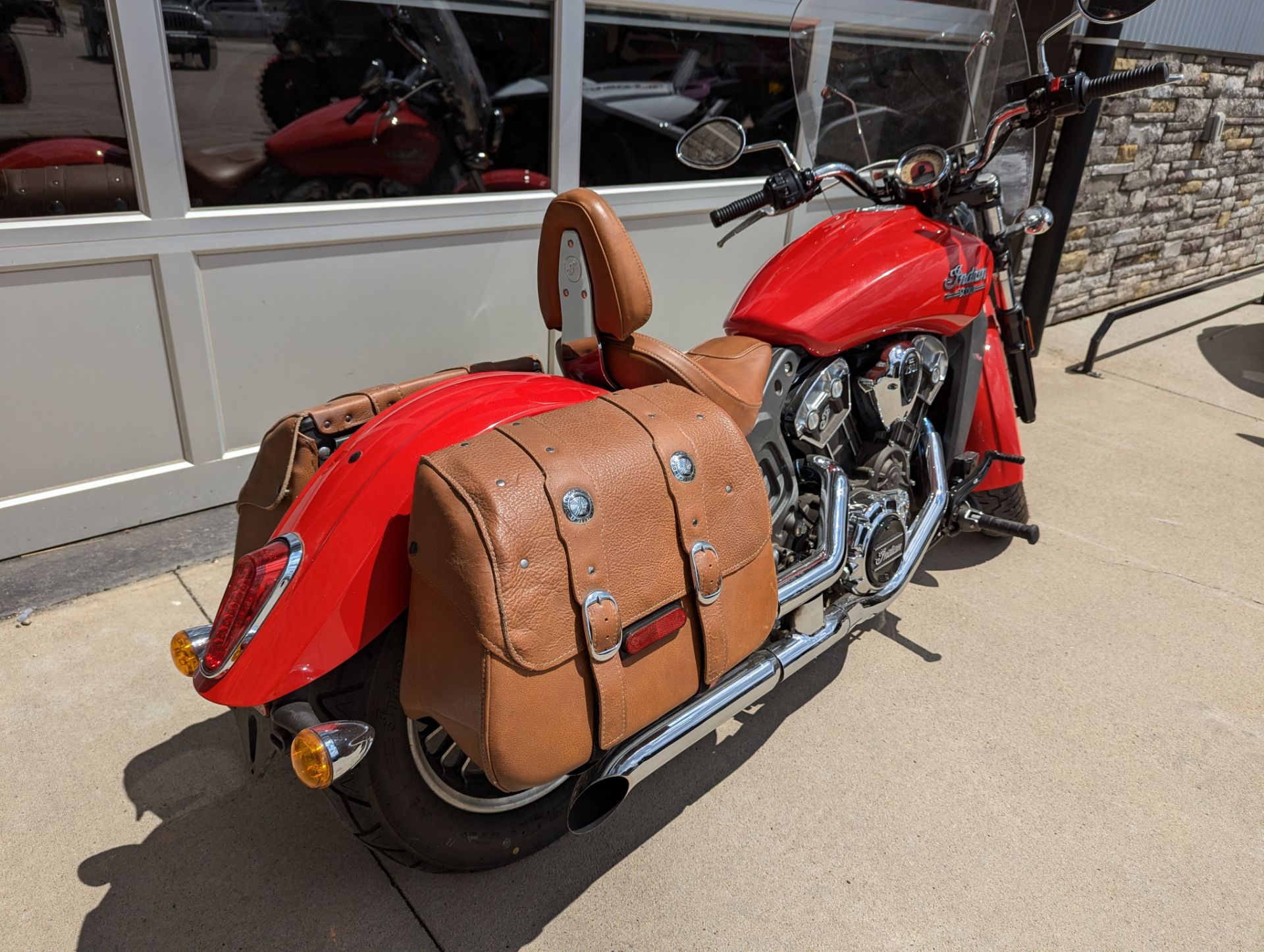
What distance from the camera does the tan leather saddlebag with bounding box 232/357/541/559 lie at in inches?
62.9

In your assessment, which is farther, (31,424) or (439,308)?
(439,308)

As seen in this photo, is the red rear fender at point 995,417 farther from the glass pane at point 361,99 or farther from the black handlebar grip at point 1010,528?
the glass pane at point 361,99

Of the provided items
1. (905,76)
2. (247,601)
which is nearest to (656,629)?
(247,601)

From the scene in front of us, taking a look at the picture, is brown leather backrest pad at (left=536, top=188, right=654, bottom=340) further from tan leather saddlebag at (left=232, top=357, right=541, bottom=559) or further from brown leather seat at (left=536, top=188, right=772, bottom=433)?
tan leather saddlebag at (left=232, top=357, right=541, bottom=559)

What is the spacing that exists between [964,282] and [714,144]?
0.74 m

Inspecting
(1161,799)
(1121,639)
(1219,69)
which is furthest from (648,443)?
(1219,69)

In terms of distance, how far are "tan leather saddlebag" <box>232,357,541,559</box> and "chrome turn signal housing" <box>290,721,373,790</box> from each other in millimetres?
447

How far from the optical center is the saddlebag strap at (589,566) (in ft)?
4.22

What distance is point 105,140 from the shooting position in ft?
7.77

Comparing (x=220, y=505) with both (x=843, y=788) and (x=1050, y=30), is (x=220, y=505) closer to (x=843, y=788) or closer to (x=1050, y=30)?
(x=843, y=788)

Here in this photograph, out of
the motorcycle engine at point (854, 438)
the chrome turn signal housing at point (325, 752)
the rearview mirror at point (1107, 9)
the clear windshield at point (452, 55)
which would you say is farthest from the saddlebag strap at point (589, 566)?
the clear windshield at point (452, 55)

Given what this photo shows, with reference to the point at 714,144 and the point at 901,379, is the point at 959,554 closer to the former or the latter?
the point at 901,379

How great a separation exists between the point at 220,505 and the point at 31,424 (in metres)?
0.58

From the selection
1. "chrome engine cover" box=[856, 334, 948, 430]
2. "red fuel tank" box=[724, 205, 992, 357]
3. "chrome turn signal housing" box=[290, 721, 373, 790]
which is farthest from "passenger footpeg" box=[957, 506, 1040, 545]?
"chrome turn signal housing" box=[290, 721, 373, 790]
